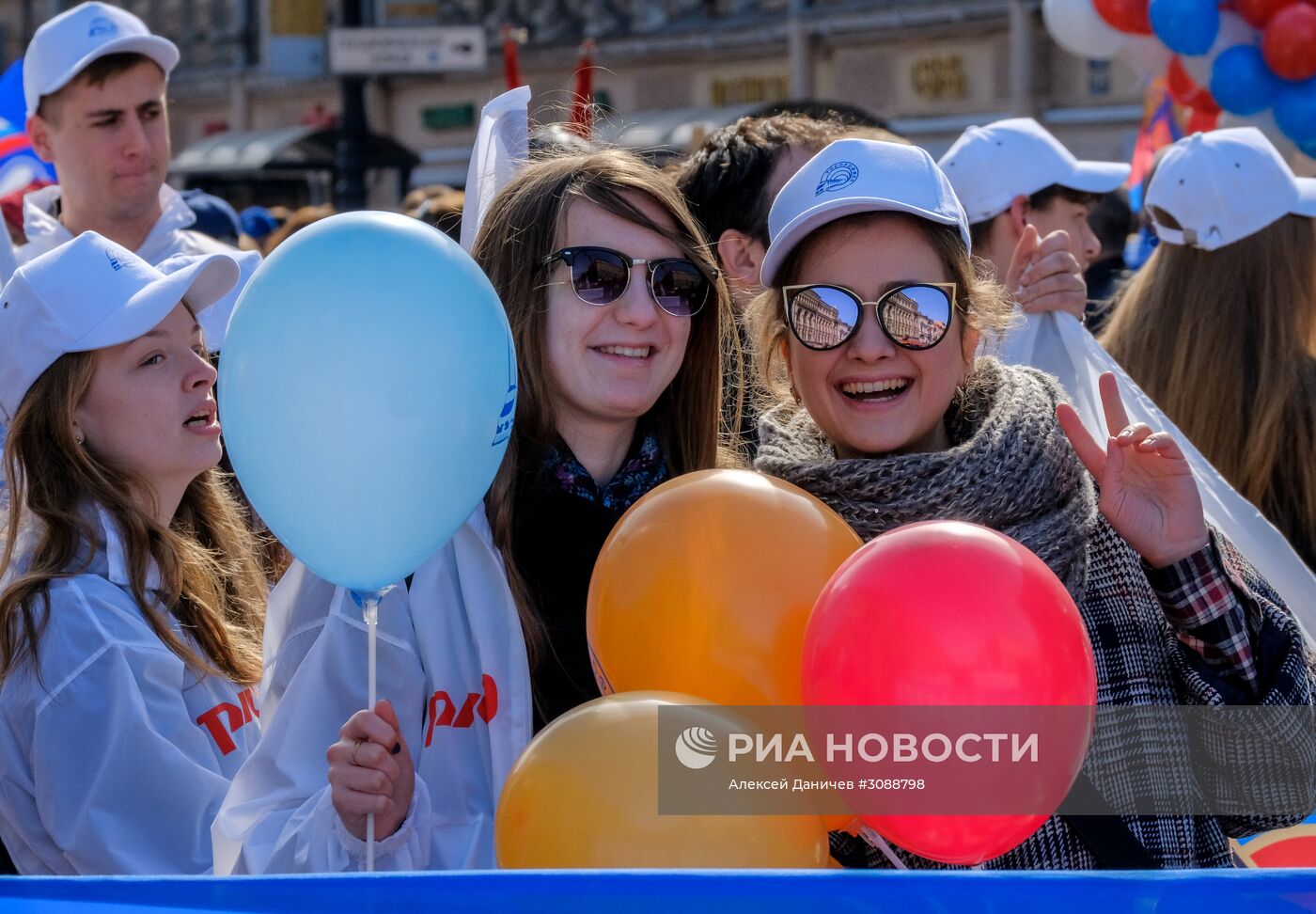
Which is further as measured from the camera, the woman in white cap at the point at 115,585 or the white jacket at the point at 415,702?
the woman in white cap at the point at 115,585

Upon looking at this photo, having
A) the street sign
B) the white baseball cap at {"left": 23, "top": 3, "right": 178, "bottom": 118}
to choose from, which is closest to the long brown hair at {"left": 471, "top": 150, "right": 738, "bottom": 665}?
the white baseball cap at {"left": 23, "top": 3, "right": 178, "bottom": 118}

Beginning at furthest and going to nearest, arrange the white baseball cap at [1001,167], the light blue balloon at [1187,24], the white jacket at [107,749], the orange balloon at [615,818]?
the light blue balloon at [1187,24]
the white baseball cap at [1001,167]
the white jacket at [107,749]
the orange balloon at [615,818]

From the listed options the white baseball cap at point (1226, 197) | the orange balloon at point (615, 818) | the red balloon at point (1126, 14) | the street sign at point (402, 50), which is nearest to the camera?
the orange balloon at point (615, 818)

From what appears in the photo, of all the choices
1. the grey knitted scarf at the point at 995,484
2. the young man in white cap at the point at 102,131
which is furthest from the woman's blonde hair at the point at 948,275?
the young man in white cap at the point at 102,131

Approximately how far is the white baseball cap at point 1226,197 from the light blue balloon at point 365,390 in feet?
7.10

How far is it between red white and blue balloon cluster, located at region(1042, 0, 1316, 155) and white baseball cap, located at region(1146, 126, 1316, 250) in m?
1.98

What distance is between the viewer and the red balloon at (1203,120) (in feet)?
20.0

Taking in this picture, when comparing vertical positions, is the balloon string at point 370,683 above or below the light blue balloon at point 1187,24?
below

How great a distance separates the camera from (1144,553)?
6.46 ft

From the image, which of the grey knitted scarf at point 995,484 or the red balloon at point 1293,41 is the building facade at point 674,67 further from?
the grey knitted scarf at point 995,484

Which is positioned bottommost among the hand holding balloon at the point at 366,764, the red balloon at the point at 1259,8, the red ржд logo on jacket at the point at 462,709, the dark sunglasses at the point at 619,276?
the red ржд logo on jacket at the point at 462,709

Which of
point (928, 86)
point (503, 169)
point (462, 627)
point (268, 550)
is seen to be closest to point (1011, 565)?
point (462, 627)

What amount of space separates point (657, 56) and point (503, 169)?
17906mm

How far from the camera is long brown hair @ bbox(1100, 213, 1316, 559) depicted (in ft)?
10.8
